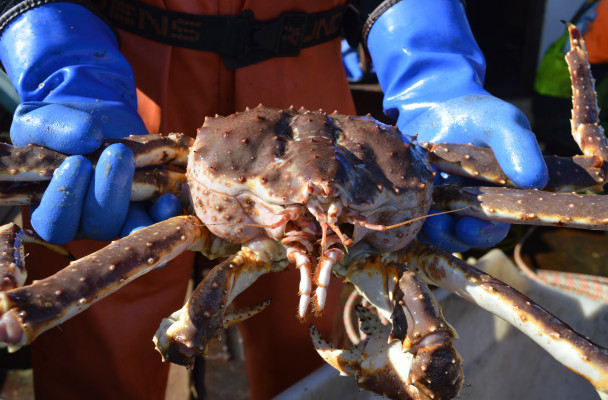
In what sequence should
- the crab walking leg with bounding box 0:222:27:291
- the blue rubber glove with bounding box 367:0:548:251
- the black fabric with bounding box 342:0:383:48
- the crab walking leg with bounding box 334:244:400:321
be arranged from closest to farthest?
the crab walking leg with bounding box 0:222:27:291 < the crab walking leg with bounding box 334:244:400:321 < the blue rubber glove with bounding box 367:0:548:251 < the black fabric with bounding box 342:0:383:48

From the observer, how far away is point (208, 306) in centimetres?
143

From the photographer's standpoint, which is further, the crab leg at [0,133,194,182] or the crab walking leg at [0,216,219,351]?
the crab leg at [0,133,194,182]

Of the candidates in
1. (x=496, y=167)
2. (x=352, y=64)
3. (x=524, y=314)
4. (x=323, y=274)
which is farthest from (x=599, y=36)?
(x=323, y=274)

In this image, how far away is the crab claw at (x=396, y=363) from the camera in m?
1.41

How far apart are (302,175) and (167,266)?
1001mm

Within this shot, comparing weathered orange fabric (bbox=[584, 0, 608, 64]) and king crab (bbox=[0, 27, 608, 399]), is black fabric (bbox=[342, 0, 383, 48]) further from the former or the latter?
weathered orange fabric (bbox=[584, 0, 608, 64])

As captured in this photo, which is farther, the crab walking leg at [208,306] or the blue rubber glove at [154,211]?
the blue rubber glove at [154,211]

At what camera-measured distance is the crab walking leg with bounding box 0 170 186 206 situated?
1.59 meters

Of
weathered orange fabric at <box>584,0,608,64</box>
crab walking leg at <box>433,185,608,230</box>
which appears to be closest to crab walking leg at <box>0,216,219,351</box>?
crab walking leg at <box>433,185,608,230</box>

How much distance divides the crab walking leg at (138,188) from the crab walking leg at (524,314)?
2.66 feet

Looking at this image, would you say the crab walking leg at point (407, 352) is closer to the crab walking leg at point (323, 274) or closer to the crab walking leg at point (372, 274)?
the crab walking leg at point (372, 274)

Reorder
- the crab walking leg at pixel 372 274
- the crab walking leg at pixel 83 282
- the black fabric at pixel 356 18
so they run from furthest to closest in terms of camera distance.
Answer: the black fabric at pixel 356 18
the crab walking leg at pixel 372 274
the crab walking leg at pixel 83 282

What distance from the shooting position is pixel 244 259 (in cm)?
159

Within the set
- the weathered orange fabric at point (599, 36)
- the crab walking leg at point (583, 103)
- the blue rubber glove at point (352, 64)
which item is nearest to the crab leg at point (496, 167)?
the crab walking leg at point (583, 103)
